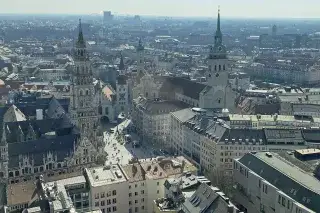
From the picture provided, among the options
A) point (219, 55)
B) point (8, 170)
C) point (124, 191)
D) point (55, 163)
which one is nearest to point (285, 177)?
point (124, 191)

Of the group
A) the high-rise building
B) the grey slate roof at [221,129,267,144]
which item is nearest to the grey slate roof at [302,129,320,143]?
the grey slate roof at [221,129,267,144]

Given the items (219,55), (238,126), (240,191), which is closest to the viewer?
(240,191)

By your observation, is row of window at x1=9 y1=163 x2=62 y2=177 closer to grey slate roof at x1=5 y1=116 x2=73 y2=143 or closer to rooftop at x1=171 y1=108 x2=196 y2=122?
grey slate roof at x1=5 y1=116 x2=73 y2=143

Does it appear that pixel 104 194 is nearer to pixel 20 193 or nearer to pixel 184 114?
pixel 20 193

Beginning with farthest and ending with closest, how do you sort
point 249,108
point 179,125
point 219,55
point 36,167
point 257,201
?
point 249,108 < point 219,55 < point 179,125 < point 36,167 < point 257,201

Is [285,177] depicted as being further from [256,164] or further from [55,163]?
[55,163]

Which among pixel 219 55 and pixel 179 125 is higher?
pixel 219 55

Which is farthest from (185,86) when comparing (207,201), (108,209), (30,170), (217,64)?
(207,201)
